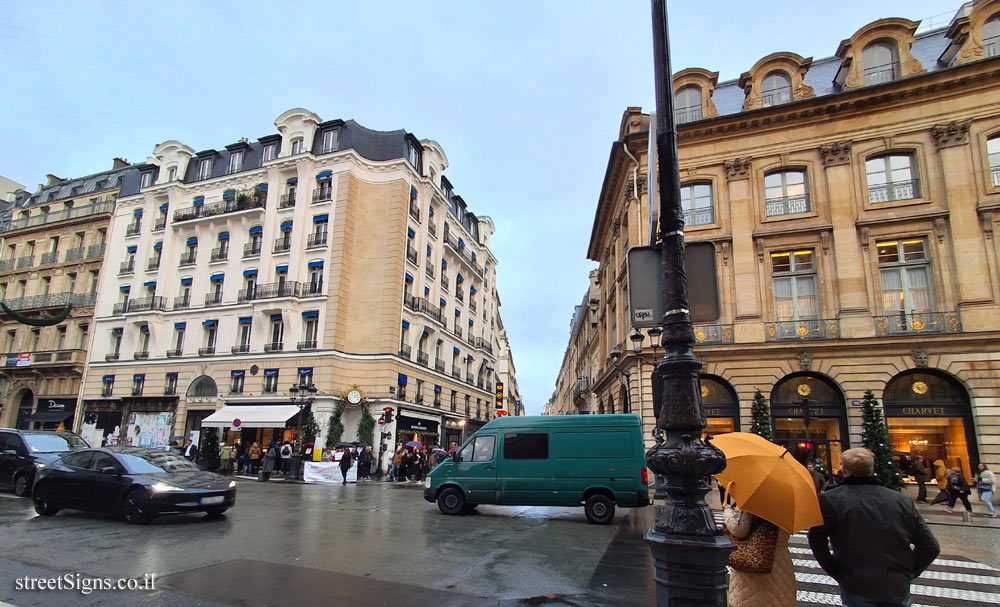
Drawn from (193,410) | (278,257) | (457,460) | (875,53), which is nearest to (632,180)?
→ (875,53)

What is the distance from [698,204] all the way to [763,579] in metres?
23.4

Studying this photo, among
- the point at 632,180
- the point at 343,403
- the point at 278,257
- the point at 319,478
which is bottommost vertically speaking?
the point at 319,478

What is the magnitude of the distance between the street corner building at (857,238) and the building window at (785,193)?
6cm

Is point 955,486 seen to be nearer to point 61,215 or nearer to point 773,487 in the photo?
point 773,487

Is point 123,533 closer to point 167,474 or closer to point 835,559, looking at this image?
point 167,474

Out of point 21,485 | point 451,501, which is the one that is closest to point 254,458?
point 21,485

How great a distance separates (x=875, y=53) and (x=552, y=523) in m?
25.0

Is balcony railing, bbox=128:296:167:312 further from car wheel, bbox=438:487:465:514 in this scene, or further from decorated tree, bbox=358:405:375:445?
car wheel, bbox=438:487:465:514

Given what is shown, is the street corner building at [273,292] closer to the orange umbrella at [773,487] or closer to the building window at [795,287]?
the building window at [795,287]

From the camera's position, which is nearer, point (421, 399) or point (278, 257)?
point (278, 257)

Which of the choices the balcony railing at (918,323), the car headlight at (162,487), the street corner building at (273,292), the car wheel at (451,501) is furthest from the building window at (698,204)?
the car headlight at (162,487)

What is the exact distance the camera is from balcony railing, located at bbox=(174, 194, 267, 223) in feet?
112

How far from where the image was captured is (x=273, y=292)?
31.5 metres

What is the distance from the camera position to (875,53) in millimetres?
23109
